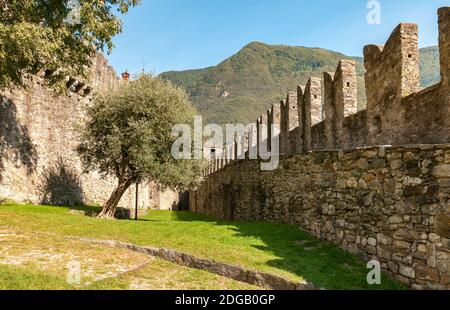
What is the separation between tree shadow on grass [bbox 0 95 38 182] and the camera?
20547 millimetres

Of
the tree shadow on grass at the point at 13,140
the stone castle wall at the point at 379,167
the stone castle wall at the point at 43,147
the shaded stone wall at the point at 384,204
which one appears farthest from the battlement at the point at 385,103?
the tree shadow on grass at the point at 13,140

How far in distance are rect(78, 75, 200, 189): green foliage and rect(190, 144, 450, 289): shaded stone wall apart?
810cm

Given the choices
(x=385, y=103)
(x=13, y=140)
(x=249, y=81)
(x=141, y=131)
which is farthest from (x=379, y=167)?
(x=249, y=81)

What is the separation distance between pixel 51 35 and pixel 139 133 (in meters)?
6.25

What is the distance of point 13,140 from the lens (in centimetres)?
2123

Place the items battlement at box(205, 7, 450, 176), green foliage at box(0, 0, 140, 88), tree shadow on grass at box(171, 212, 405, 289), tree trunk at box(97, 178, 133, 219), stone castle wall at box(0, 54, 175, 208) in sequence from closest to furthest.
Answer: tree shadow on grass at box(171, 212, 405, 289) < battlement at box(205, 7, 450, 176) < green foliage at box(0, 0, 140, 88) < tree trunk at box(97, 178, 133, 219) < stone castle wall at box(0, 54, 175, 208)

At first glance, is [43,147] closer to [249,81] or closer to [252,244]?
[252,244]

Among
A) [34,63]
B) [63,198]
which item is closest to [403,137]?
[34,63]

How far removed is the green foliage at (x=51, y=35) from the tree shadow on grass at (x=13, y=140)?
5813 millimetres

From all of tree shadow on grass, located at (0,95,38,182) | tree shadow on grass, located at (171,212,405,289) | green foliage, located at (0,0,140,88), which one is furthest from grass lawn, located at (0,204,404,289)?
tree shadow on grass, located at (0,95,38,182)

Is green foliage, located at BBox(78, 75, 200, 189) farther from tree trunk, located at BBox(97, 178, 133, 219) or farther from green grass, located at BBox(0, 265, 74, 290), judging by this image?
green grass, located at BBox(0, 265, 74, 290)

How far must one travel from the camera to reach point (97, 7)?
50.4ft

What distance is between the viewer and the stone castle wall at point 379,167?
6.72 meters

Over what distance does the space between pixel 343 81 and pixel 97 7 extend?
945 centimetres
